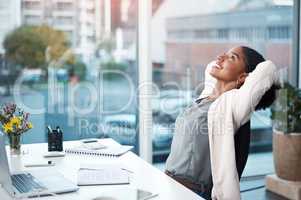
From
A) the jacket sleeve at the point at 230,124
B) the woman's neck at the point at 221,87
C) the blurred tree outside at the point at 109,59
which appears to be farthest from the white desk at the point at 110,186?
the blurred tree outside at the point at 109,59

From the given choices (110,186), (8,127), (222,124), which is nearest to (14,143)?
(8,127)

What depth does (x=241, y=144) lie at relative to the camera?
226cm

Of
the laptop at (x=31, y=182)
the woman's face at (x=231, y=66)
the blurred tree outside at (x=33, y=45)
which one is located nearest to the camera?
the laptop at (x=31, y=182)

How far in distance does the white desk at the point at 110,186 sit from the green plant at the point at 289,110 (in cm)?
186

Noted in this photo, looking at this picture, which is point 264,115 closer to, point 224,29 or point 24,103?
point 224,29

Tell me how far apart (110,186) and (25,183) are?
382 millimetres

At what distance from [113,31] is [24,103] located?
3.39ft

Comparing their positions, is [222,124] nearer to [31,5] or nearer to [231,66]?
[231,66]

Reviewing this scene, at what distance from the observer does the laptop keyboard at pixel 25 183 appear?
187 cm

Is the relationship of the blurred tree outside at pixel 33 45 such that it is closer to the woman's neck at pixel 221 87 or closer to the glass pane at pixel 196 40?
the glass pane at pixel 196 40

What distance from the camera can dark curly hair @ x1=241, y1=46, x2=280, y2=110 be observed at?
2.28 m

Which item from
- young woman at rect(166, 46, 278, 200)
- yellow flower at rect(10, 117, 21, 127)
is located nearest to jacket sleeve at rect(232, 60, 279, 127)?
young woman at rect(166, 46, 278, 200)

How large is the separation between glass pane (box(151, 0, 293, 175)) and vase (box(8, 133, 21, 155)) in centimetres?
186

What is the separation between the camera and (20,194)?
5.93 feet
